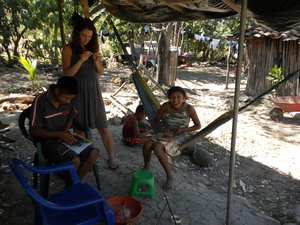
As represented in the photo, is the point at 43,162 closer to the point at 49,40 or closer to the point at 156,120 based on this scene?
the point at 156,120

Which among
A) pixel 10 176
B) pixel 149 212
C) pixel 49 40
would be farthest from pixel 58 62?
pixel 149 212

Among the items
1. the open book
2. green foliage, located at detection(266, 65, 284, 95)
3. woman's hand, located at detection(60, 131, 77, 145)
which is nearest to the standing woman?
the open book

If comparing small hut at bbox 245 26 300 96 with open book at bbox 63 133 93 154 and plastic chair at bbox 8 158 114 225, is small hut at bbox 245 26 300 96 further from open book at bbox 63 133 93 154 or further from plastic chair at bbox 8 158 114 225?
plastic chair at bbox 8 158 114 225

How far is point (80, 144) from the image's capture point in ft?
7.11

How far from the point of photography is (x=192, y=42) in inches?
598

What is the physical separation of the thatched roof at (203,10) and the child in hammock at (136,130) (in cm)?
107

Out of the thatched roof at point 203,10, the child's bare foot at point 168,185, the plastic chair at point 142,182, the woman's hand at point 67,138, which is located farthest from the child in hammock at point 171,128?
the thatched roof at point 203,10

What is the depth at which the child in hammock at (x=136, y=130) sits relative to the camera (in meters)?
3.21

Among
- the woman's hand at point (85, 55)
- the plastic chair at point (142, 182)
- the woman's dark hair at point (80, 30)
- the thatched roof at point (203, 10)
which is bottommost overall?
the plastic chair at point (142, 182)

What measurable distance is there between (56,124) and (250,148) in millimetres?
3250

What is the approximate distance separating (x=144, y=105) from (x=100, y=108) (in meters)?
0.78

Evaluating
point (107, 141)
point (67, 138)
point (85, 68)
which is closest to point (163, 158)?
point (107, 141)

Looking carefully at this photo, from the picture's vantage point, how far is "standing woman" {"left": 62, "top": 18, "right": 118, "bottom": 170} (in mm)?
2258

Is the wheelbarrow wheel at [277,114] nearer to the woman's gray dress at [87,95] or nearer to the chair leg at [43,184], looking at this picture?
the woman's gray dress at [87,95]
